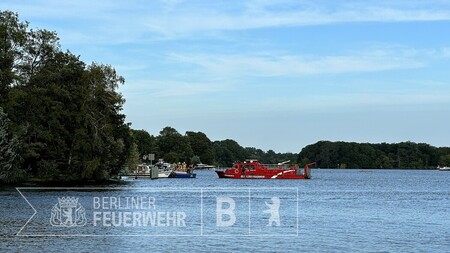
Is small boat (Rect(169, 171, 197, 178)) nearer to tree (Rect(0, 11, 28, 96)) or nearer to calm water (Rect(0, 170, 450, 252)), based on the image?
tree (Rect(0, 11, 28, 96))

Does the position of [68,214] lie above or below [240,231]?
above

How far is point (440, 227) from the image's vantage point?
148 feet

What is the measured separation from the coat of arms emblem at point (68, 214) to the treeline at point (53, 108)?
2704 cm

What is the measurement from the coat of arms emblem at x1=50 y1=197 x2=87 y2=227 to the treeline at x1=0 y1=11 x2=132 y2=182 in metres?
27.0

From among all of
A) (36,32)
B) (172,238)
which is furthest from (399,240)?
(36,32)

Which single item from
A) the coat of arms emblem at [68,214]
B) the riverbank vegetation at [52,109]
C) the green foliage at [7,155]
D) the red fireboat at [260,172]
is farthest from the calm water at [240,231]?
the red fireboat at [260,172]

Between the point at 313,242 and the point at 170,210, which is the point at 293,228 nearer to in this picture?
the point at 313,242

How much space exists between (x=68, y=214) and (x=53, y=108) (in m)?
41.2

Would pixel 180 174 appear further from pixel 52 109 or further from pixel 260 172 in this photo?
pixel 52 109

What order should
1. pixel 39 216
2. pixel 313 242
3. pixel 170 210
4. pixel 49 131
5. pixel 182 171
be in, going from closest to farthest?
pixel 313 242
pixel 39 216
pixel 170 210
pixel 49 131
pixel 182 171

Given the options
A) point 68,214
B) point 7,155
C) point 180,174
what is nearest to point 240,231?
point 68,214

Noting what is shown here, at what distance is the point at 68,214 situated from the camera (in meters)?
48.2

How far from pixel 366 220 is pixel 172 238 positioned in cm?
1688

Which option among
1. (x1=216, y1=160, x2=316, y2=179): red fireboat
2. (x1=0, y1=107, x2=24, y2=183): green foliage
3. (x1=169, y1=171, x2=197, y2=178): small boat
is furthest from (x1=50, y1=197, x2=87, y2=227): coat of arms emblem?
(x1=169, y1=171, x2=197, y2=178): small boat
